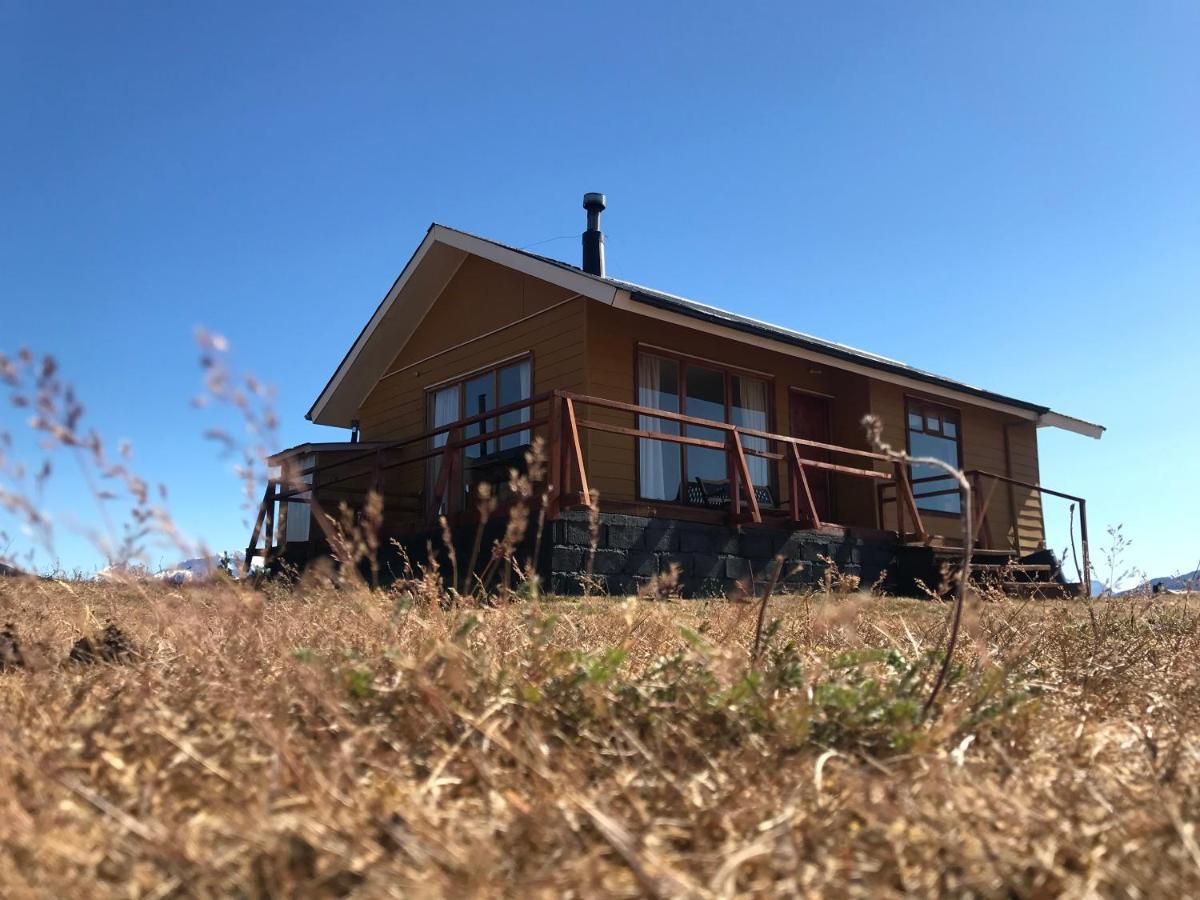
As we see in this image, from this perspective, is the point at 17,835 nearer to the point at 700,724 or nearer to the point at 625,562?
the point at 700,724

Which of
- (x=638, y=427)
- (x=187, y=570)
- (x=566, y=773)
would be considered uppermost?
(x=638, y=427)

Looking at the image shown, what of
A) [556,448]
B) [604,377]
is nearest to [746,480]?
[604,377]

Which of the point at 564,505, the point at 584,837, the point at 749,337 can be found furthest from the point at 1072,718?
the point at 749,337

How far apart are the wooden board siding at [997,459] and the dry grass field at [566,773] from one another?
38.6 feet

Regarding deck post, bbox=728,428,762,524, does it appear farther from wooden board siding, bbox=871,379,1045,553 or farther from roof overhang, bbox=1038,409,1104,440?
roof overhang, bbox=1038,409,1104,440

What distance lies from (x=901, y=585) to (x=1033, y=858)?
10429 mm

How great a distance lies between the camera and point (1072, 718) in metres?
2.59

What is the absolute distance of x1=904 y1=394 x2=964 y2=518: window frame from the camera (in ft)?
47.9

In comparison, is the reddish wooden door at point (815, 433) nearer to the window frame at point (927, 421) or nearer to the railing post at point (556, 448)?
the window frame at point (927, 421)

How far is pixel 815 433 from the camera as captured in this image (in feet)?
45.7

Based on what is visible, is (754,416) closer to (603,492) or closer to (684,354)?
(684,354)

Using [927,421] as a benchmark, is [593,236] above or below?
above

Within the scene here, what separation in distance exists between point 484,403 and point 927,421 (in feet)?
22.7

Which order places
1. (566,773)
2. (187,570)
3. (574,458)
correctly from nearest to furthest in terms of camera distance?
1. (566,773)
2. (187,570)
3. (574,458)
